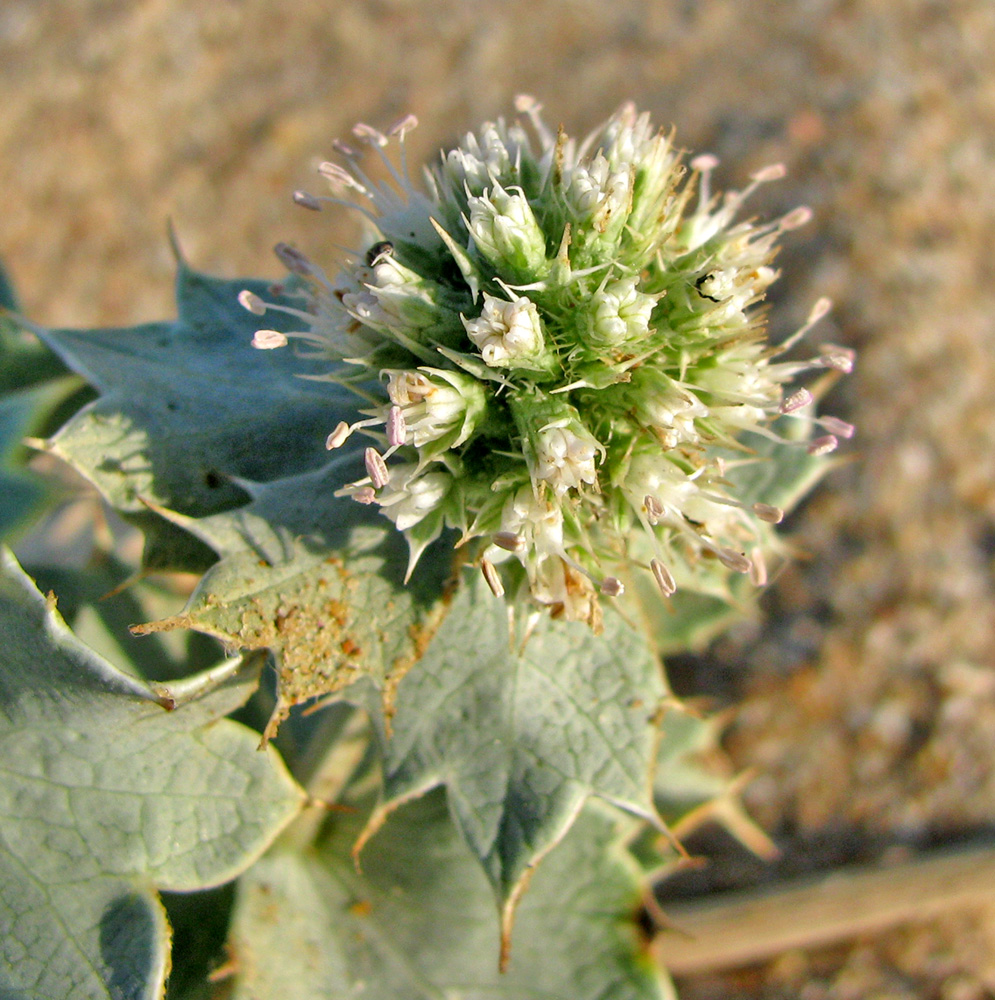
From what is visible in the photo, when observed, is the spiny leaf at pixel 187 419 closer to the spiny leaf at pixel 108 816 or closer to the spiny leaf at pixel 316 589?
the spiny leaf at pixel 316 589

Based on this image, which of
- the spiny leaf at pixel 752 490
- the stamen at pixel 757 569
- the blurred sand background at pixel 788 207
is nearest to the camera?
the stamen at pixel 757 569

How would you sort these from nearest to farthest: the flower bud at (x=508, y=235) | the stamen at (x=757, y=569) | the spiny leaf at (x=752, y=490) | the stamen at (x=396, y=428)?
the stamen at (x=396, y=428) < the flower bud at (x=508, y=235) < the stamen at (x=757, y=569) < the spiny leaf at (x=752, y=490)

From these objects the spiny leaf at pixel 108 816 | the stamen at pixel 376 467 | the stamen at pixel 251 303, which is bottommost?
the spiny leaf at pixel 108 816

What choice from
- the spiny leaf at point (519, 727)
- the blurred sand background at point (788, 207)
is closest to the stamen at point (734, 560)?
the spiny leaf at point (519, 727)

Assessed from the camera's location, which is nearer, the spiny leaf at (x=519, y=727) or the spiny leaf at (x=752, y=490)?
the spiny leaf at (x=519, y=727)

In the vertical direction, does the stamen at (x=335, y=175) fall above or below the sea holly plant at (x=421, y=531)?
above

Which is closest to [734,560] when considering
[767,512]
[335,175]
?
[767,512]

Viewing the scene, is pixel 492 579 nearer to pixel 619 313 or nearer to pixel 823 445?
pixel 619 313

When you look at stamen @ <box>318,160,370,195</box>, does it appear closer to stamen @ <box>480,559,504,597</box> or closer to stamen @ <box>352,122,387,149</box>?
stamen @ <box>352,122,387,149</box>

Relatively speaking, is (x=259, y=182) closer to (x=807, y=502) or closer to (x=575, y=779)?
(x=807, y=502)

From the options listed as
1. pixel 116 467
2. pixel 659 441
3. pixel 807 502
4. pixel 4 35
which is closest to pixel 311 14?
pixel 4 35
